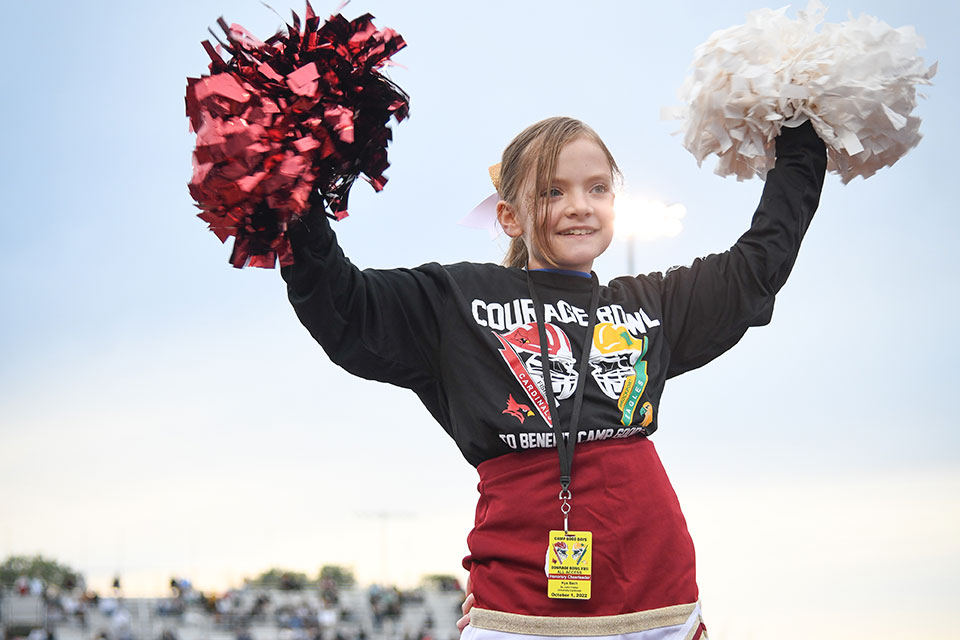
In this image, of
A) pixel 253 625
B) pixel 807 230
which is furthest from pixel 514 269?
pixel 253 625

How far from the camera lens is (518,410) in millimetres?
2648

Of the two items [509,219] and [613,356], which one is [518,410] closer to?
[613,356]

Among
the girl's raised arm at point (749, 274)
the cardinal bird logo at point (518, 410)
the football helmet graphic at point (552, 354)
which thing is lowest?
the cardinal bird logo at point (518, 410)

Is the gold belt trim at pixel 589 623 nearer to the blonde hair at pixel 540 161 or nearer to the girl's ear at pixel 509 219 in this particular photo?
the blonde hair at pixel 540 161

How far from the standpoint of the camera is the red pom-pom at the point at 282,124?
7.91 feet

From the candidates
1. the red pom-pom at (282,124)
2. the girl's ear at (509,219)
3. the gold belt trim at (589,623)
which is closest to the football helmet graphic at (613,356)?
the girl's ear at (509,219)

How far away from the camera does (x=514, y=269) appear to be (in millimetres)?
2982

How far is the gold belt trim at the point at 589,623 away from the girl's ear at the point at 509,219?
1083 millimetres

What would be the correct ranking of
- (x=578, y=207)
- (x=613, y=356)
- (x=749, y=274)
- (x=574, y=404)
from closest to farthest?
(x=574, y=404), (x=613, y=356), (x=578, y=207), (x=749, y=274)

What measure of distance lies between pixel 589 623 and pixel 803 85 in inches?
63.4

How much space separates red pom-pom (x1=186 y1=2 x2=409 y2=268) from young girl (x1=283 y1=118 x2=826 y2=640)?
10 centimetres

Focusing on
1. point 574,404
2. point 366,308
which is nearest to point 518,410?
point 574,404

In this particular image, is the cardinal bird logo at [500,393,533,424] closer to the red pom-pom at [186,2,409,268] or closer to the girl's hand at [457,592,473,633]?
the girl's hand at [457,592,473,633]

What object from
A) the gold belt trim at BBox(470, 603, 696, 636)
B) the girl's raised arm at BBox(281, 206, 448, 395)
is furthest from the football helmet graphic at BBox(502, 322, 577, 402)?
the gold belt trim at BBox(470, 603, 696, 636)
